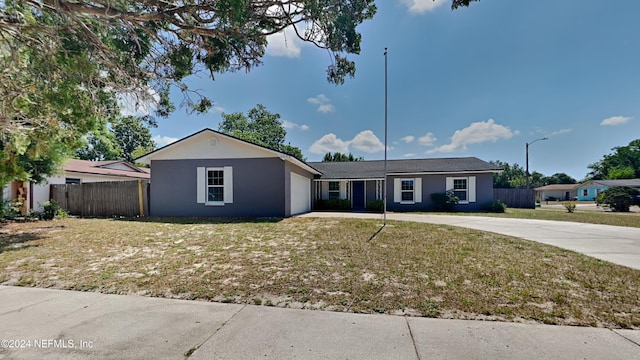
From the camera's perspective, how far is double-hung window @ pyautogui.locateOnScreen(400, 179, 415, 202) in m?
19.1

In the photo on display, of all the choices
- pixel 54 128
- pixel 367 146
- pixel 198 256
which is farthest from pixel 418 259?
pixel 367 146

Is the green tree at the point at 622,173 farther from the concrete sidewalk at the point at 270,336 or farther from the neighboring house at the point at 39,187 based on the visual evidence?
the neighboring house at the point at 39,187

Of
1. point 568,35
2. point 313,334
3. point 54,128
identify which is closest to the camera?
point 313,334

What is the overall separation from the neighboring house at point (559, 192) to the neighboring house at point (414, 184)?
5168cm

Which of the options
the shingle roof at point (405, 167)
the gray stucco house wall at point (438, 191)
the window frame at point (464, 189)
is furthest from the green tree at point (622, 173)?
the window frame at point (464, 189)

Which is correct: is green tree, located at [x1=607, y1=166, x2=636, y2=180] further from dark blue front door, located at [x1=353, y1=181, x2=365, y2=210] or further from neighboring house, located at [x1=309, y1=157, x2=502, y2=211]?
dark blue front door, located at [x1=353, y1=181, x2=365, y2=210]

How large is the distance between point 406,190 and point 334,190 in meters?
5.00

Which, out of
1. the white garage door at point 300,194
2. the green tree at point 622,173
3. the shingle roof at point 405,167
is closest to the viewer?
the white garage door at point 300,194

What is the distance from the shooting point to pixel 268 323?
10.6 feet

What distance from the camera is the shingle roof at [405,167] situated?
18609 mm

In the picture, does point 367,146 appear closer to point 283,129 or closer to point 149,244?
point 283,129

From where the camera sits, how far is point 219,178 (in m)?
13.8

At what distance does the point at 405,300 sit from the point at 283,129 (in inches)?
1602

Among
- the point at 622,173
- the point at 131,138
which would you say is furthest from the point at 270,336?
the point at 622,173
